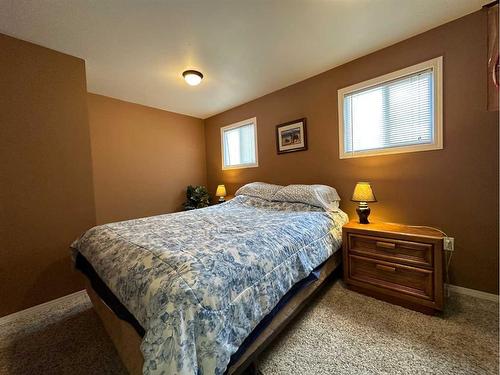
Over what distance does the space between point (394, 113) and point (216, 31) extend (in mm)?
1959

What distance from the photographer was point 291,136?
3.05m

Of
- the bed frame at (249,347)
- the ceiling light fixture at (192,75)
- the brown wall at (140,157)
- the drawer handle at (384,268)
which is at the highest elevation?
the ceiling light fixture at (192,75)

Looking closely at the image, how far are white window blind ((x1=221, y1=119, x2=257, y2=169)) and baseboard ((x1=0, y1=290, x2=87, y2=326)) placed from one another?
2778 millimetres

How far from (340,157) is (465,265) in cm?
152

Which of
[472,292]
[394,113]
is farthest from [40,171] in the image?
[472,292]

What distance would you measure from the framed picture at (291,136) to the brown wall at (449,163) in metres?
0.23

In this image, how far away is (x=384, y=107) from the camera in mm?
2277

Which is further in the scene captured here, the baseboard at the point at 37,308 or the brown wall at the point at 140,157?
the brown wall at the point at 140,157

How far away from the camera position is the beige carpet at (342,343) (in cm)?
123

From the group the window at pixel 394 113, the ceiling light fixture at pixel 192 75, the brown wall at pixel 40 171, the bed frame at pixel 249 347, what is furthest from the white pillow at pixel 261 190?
the brown wall at pixel 40 171

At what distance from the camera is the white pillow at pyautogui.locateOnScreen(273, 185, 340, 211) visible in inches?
92.3

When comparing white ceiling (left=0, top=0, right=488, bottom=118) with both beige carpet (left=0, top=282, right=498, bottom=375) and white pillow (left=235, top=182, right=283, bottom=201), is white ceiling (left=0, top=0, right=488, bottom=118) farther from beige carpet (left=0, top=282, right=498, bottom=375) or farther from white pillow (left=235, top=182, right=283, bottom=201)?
beige carpet (left=0, top=282, right=498, bottom=375)

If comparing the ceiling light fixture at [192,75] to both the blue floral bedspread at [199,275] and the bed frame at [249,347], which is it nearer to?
the blue floral bedspread at [199,275]

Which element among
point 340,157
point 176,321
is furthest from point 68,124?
point 340,157
